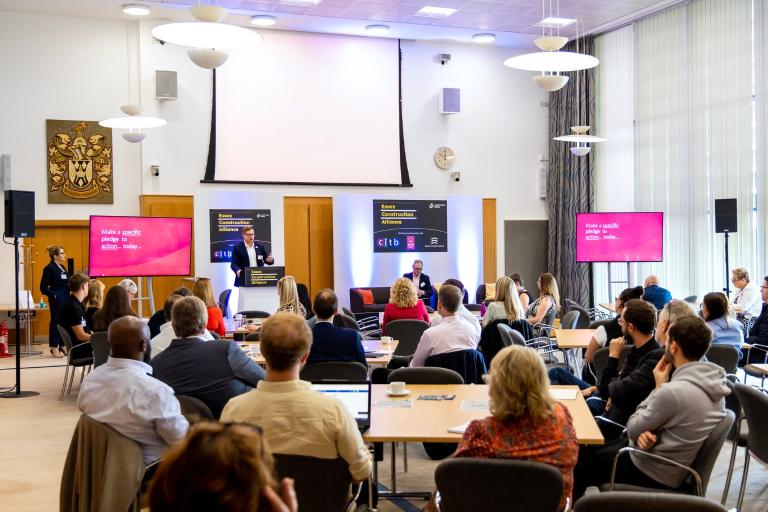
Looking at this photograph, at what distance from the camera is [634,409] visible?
4355mm

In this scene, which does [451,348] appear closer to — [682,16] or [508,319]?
[508,319]

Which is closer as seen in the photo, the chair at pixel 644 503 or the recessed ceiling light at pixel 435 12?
the chair at pixel 644 503

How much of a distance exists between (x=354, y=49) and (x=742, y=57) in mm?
6407

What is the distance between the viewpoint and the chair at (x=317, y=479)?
3158 mm

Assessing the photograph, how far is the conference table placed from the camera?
372 centimetres

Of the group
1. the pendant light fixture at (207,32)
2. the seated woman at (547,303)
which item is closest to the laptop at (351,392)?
the pendant light fixture at (207,32)

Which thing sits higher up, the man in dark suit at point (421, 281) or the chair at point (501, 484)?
the man in dark suit at point (421, 281)

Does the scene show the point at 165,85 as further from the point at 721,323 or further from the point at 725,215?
the point at 721,323

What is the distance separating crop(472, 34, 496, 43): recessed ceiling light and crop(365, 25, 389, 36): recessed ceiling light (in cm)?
165

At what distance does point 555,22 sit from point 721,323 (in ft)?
27.6

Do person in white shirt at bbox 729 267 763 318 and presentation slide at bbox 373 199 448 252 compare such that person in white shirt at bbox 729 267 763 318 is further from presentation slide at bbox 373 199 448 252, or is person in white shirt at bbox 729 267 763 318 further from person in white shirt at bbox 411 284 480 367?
presentation slide at bbox 373 199 448 252

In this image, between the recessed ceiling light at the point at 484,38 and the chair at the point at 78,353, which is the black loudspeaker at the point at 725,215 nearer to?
the recessed ceiling light at the point at 484,38

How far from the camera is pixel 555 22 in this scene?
1389cm

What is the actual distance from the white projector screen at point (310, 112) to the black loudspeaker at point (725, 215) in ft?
18.3
